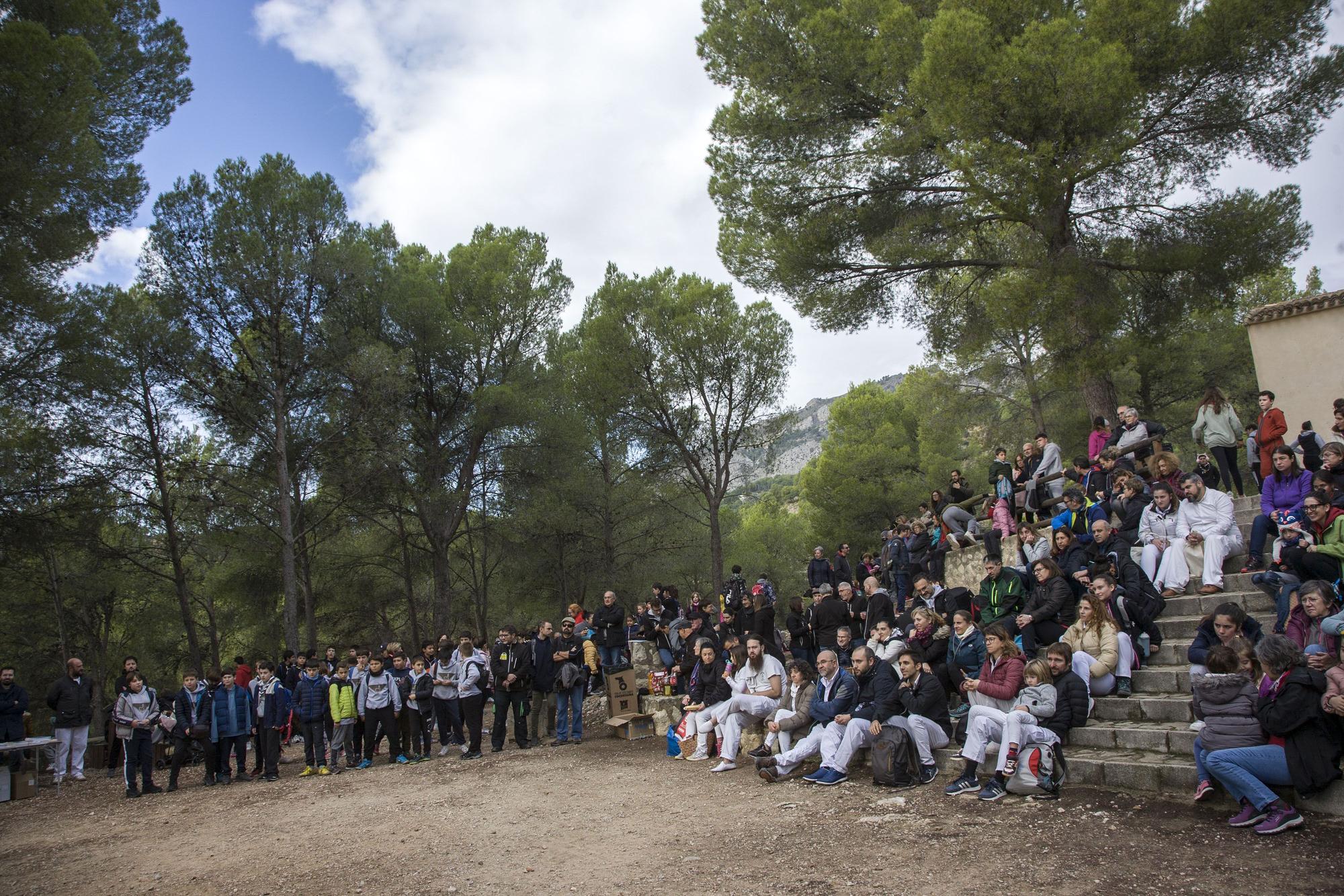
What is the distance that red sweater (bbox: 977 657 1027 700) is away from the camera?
5.39 m

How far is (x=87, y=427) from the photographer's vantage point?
12.6m

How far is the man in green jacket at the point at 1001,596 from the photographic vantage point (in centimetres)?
681

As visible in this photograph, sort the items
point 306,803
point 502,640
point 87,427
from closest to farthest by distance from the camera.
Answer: point 306,803 → point 502,640 → point 87,427

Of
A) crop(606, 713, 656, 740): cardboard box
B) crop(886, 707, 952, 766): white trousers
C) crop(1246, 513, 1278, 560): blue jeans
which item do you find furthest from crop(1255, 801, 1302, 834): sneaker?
crop(606, 713, 656, 740): cardboard box

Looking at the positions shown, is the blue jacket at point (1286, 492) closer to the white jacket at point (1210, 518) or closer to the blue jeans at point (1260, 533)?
the blue jeans at point (1260, 533)

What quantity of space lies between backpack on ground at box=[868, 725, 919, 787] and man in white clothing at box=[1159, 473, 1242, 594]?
9.23ft

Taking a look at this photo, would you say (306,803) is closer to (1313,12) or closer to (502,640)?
(502,640)

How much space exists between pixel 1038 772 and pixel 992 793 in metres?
0.31

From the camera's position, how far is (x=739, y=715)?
7.31 meters

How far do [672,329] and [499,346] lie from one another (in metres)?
3.85

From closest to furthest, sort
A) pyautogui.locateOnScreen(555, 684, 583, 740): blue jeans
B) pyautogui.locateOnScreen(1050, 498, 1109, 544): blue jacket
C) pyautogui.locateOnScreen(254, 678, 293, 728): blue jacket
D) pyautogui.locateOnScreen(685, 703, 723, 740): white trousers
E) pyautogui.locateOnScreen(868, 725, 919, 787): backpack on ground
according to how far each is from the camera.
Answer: pyautogui.locateOnScreen(868, 725, 919, 787): backpack on ground → pyautogui.locateOnScreen(1050, 498, 1109, 544): blue jacket → pyautogui.locateOnScreen(685, 703, 723, 740): white trousers → pyautogui.locateOnScreen(254, 678, 293, 728): blue jacket → pyautogui.locateOnScreen(555, 684, 583, 740): blue jeans

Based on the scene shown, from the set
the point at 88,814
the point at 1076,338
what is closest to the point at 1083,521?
the point at 1076,338

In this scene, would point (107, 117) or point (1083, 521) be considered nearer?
point (1083, 521)

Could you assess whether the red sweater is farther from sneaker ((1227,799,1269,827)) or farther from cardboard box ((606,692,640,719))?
cardboard box ((606,692,640,719))
